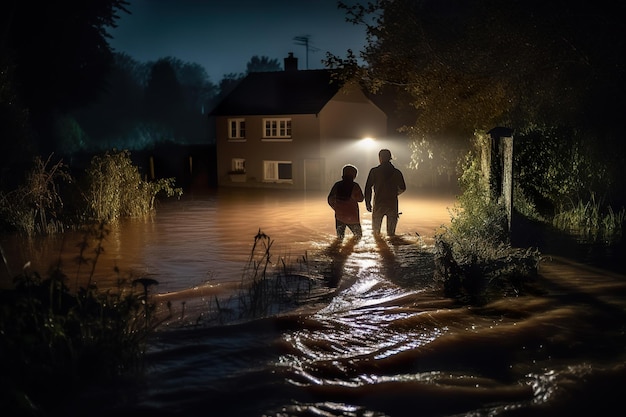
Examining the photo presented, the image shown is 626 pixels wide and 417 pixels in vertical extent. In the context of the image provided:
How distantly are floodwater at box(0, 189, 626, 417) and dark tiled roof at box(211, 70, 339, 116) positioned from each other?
23885mm

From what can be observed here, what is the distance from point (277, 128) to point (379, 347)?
29.7 m

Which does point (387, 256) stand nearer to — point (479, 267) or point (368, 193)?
point (368, 193)

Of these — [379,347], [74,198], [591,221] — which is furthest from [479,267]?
[74,198]

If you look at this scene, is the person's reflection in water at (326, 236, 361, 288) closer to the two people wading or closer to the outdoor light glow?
the two people wading

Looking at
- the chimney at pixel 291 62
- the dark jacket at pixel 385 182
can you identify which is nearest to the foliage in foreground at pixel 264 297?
the dark jacket at pixel 385 182

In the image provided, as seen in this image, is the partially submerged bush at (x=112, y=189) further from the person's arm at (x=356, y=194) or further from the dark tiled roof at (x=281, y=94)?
the dark tiled roof at (x=281, y=94)

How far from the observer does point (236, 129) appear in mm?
37281

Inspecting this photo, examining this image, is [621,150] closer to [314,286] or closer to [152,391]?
[314,286]

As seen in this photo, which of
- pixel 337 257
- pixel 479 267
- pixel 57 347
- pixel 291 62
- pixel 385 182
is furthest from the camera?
pixel 291 62

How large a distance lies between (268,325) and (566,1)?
384 inches

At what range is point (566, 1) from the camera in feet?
43.7

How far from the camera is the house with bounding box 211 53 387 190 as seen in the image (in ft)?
115

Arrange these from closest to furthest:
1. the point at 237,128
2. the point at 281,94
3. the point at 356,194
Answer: the point at 356,194 < the point at 281,94 < the point at 237,128

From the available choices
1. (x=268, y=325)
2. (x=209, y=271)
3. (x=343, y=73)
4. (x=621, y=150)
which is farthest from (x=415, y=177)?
(x=268, y=325)
